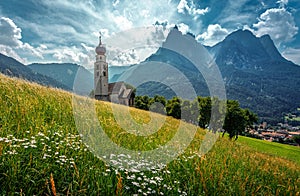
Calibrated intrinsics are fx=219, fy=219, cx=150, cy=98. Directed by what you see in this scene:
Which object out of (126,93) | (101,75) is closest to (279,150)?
(126,93)

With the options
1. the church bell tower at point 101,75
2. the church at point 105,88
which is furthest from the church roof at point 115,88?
the church bell tower at point 101,75

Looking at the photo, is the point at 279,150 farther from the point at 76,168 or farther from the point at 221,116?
the point at 76,168

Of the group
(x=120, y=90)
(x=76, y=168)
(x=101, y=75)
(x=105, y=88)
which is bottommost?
(x=76, y=168)

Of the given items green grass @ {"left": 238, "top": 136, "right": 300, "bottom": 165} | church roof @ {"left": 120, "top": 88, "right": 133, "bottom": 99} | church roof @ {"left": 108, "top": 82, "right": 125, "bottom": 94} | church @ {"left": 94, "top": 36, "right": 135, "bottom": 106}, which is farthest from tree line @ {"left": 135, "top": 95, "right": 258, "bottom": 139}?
church roof @ {"left": 108, "top": 82, "right": 125, "bottom": 94}

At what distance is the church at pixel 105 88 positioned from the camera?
250ft

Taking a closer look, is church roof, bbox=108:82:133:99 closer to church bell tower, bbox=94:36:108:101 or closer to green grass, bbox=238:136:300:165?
church bell tower, bbox=94:36:108:101

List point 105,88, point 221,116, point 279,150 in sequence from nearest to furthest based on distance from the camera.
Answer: point 279,150 < point 221,116 < point 105,88

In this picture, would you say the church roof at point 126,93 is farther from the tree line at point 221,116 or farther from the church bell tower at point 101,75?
the tree line at point 221,116

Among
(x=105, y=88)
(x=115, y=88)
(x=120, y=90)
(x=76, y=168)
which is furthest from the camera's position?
(x=105, y=88)

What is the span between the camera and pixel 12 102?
7289 mm

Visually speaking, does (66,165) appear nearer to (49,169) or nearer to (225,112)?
(49,169)

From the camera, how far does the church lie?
76062mm

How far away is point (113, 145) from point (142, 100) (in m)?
83.8

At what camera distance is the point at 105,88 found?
261 ft
